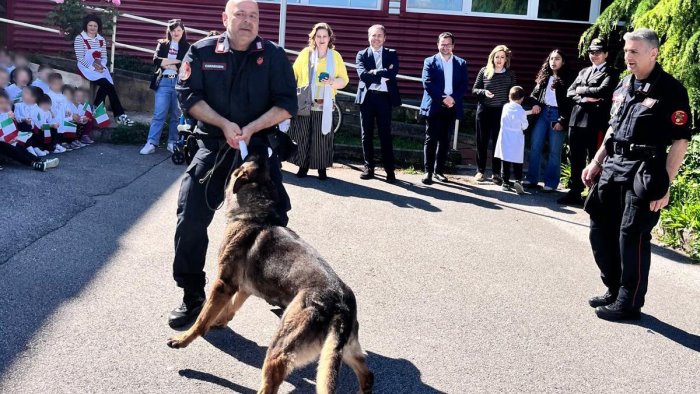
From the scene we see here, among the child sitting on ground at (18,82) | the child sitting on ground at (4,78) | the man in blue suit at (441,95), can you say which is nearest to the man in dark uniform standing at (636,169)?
the man in blue suit at (441,95)

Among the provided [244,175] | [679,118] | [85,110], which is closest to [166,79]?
[85,110]

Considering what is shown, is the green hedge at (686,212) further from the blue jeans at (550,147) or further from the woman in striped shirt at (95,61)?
the woman in striped shirt at (95,61)

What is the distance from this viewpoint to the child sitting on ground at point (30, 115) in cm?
986

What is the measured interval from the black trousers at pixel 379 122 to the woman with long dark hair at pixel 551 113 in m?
2.04

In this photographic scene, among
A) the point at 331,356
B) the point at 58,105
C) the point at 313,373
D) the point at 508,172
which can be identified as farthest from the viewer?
the point at 58,105

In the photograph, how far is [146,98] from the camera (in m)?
14.1

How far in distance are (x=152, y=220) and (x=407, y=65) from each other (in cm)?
881

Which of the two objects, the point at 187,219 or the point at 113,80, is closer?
the point at 187,219

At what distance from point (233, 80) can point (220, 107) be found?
20 centimetres

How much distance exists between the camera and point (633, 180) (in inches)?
219

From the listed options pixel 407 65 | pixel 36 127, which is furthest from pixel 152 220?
pixel 407 65

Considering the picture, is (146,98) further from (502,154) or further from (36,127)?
(502,154)

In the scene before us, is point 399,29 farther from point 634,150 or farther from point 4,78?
point 634,150

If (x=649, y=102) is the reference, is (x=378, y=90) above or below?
below
